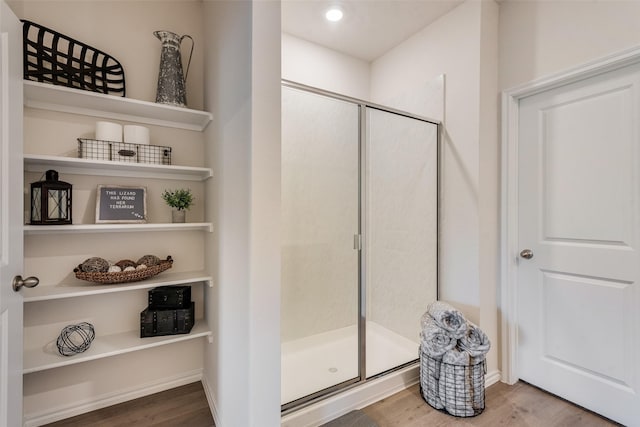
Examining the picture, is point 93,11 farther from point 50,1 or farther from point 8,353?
point 8,353

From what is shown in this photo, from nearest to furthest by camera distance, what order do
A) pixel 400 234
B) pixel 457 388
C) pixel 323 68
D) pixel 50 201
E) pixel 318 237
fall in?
pixel 50 201 < pixel 457 388 < pixel 318 237 < pixel 400 234 < pixel 323 68

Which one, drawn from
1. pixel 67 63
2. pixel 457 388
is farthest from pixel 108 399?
pixel 457 388

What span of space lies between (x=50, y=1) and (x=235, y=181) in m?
1.52

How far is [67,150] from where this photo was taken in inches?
66.8

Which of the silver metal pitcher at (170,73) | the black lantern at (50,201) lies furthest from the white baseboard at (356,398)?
the silver metal pitcher at (170,73)

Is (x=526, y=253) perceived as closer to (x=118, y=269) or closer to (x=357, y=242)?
(x=357, y=242)

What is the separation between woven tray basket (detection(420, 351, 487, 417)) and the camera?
5.55ft

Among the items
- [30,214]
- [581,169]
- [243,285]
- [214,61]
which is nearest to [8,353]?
[30,214]

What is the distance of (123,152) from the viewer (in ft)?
5.54

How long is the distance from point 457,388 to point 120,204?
2.23 meters

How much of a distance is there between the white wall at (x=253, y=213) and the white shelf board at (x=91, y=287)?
0.47 meters

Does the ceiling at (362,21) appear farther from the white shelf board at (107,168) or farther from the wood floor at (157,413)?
the wood floor at (157,413)

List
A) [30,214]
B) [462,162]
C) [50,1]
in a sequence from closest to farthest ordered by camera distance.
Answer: [30,214]
[50,1]
[462,162]

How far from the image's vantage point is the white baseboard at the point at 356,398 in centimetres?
157
